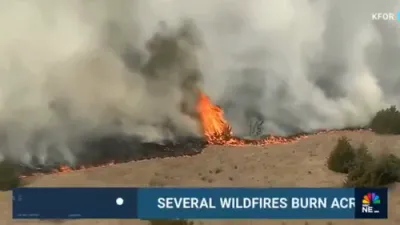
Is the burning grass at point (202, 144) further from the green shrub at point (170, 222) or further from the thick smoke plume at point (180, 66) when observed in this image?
the green shrub at point (170, 222)

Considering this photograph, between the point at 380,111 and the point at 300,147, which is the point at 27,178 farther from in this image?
the point at 380,111

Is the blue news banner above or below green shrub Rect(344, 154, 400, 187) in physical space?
below

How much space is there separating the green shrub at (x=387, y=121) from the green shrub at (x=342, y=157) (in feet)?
0.71

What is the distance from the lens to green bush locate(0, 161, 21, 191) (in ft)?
10.9

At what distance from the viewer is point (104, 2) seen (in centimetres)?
332

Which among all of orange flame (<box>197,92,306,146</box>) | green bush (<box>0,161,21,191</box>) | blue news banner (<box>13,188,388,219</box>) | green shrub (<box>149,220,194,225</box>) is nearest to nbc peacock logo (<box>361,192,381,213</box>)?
blue news banner (<box>13,188,388,219</box>)

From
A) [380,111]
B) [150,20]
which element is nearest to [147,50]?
[150,20]

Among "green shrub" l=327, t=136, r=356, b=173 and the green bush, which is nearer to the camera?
the green bush

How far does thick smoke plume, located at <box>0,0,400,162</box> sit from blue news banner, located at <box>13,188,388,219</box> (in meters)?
0.33

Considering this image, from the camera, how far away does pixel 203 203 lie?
11.0 ft

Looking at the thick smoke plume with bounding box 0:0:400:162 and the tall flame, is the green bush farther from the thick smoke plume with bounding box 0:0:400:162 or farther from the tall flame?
the tall flame

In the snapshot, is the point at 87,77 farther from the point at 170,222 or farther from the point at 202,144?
the point at 170,222

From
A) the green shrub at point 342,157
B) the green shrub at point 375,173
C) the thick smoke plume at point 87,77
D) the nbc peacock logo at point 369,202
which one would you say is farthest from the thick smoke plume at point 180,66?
the nbc peacock logo at point 369,202

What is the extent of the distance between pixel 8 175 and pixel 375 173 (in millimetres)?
2356
